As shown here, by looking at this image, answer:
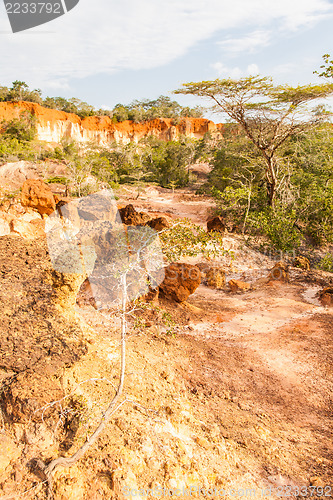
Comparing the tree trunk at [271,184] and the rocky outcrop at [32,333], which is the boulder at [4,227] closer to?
the rocky outcrop at [32,333]

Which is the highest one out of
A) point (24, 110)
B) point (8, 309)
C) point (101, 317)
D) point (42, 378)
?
point (24, 110)

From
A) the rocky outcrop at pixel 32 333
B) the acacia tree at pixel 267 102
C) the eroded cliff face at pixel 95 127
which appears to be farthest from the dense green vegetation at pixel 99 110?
the rocky outcrop at pixel 32 333

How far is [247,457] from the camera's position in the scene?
330 centimetres

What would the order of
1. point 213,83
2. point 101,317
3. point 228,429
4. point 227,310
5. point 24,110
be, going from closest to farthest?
point 228,429 → point 101,317 → point 227,310 → point 213,83 → point 24,110

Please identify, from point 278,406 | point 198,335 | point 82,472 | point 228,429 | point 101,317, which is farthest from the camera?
point 198,335

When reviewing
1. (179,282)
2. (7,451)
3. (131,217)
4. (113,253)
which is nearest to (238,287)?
(179,282)

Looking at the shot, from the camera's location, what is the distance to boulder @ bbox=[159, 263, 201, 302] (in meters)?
6.77

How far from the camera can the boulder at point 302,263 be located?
419 inches

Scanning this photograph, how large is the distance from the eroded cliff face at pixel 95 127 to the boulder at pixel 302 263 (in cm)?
3092

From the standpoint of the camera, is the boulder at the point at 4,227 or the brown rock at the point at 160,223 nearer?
the boulder at the point at 4,227

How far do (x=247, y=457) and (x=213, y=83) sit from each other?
11.0 metres

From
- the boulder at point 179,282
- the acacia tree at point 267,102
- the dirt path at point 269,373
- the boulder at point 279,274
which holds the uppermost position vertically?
the acacia tree at point 267,102

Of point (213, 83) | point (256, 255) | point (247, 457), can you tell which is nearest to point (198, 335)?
point (247, 457)

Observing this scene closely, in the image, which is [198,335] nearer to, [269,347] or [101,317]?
[269,347]
